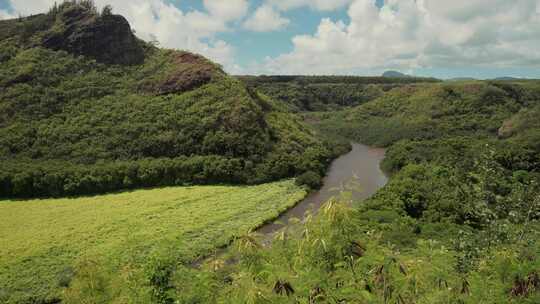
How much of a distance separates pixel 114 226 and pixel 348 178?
86.4ft

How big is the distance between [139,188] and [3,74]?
105 feet

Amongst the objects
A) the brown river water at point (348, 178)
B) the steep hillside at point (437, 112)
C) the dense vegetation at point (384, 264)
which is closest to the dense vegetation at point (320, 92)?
the steep hillside at point (437, 112)

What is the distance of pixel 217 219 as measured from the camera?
30859 mm

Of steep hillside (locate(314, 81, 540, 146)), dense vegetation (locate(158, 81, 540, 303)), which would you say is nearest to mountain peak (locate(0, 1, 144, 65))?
steep hillside (locate(314, 81, 540, 146))

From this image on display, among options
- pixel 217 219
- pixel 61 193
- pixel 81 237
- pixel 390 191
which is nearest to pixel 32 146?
pixel 61 193

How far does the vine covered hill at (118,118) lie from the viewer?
136 ft

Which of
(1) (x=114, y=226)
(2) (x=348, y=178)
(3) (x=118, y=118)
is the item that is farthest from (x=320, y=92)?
(1) (x=114, y=226)

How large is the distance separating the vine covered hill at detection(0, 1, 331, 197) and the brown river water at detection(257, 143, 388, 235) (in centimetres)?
298

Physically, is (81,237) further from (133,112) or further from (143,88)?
(143,88)

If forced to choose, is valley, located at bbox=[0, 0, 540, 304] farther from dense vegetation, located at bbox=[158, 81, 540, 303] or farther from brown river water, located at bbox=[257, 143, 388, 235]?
brown river water, located at bbox=[257, 143, 388, 235]

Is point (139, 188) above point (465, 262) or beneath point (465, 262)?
beneath

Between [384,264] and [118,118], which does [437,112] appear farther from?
[384,264]

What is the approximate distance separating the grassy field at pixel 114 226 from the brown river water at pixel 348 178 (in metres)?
1.02

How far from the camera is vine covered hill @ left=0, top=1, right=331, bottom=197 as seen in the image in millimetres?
41438
